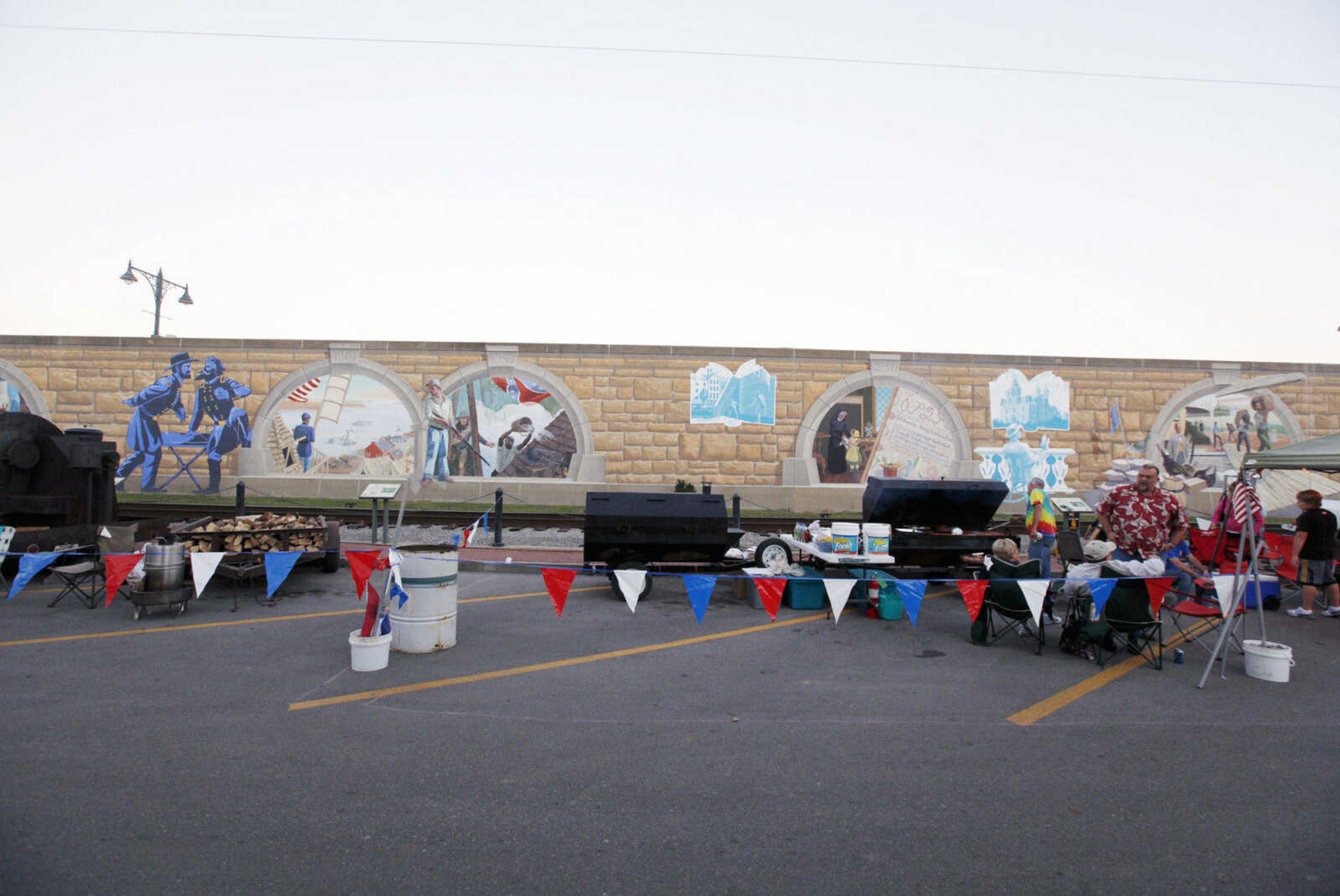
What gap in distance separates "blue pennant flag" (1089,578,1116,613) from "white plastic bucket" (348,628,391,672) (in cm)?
753

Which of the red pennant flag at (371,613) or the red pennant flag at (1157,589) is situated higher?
the red pennant flag at (1157,589)

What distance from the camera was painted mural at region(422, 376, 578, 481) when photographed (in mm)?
22500

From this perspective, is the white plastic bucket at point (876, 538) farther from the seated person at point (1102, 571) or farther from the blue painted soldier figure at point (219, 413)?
the blue painted soldier figure at point (219, 413)

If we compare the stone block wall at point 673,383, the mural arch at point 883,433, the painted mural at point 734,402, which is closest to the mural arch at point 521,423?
the stone block wall at point 673,383

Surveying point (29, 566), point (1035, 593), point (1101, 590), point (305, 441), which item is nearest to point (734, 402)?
point (305, 441)

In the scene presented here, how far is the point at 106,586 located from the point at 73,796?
5.86 meters

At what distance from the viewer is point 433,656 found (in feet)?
24.5

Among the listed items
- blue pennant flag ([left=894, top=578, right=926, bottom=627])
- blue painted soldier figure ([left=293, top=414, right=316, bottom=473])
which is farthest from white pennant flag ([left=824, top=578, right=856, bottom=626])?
blue painted soldier figure ([left=293, top=414, right=316, bottom=473])

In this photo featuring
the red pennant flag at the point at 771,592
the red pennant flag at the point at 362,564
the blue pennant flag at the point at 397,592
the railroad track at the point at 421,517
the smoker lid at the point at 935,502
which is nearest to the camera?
the blue pennant flag at the point at 397,592

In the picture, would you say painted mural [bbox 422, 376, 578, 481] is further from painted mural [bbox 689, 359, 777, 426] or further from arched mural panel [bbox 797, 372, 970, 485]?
arched mural panel [bbox 797, 372, 970, 485]

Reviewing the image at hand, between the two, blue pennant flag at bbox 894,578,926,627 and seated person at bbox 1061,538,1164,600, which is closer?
seated person at bbox 1061,538,1164,600

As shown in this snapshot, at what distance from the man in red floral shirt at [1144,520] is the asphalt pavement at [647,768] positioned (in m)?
1.39

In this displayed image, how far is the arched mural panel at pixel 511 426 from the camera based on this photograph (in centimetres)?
2252

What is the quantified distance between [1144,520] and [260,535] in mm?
12528
